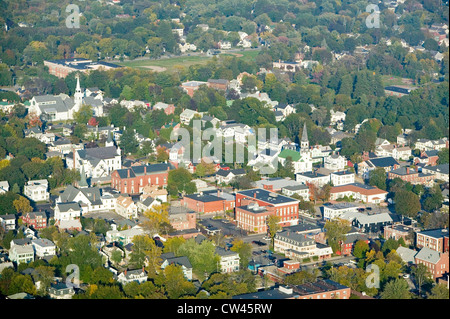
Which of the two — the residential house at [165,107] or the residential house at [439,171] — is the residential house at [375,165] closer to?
the residential house at [439,171]

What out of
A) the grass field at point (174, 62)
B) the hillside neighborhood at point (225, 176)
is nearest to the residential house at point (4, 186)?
the hillside neighborhood at point (225, 176)

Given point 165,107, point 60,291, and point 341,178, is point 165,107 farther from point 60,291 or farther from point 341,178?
point 60,291

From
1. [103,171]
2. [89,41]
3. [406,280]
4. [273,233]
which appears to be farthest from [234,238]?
[89,41]

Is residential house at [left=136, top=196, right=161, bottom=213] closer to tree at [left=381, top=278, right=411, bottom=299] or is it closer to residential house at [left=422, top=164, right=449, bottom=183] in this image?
tree at [left=381, top=278, right=411, bottom=299]

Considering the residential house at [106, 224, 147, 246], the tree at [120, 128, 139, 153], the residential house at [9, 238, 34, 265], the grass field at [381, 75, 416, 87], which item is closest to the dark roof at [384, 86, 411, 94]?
the grass field at [381, 75, 416, 87]

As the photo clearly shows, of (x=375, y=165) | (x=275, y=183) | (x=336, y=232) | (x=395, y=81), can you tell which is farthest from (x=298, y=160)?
(x=395, y=81)
